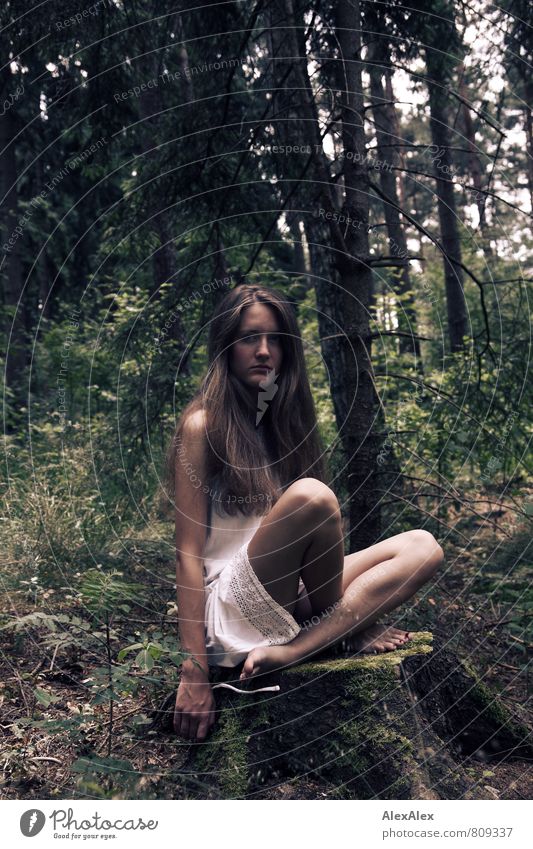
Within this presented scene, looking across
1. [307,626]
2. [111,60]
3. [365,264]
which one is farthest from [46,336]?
[307,626]

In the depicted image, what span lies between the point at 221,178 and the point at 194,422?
6.24ft

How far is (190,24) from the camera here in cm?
446

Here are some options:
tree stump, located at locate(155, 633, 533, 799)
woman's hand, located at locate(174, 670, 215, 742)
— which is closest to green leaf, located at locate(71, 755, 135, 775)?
tree stump, located at locate(155, 633, 533, 799)

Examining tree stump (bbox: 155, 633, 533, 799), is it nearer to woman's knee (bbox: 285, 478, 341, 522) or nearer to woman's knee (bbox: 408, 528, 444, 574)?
woman's knee (bbox: 408, 528, 444, 574)

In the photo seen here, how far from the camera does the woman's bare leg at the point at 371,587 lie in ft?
9.52

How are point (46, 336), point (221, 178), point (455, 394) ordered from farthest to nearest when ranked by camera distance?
1. point (46, 336)
2. point (455, 394)
3. point (221, 178)

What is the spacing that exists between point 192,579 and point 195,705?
16.6 inches

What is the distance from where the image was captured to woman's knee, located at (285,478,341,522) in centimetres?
262

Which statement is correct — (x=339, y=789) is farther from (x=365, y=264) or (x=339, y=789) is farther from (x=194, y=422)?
(x=365, y=264)

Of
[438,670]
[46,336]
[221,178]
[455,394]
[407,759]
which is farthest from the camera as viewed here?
[46,336]

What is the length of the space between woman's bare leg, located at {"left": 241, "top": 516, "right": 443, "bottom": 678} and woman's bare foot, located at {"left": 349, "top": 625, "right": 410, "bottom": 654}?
0.05m

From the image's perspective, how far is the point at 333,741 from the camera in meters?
2.65

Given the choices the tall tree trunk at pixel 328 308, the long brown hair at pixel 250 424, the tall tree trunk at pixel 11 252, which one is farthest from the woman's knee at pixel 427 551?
the tall tree trunk at pixel 11 252

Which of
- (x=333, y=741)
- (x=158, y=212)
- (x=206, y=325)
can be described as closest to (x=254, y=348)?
(x=333, y=741)
